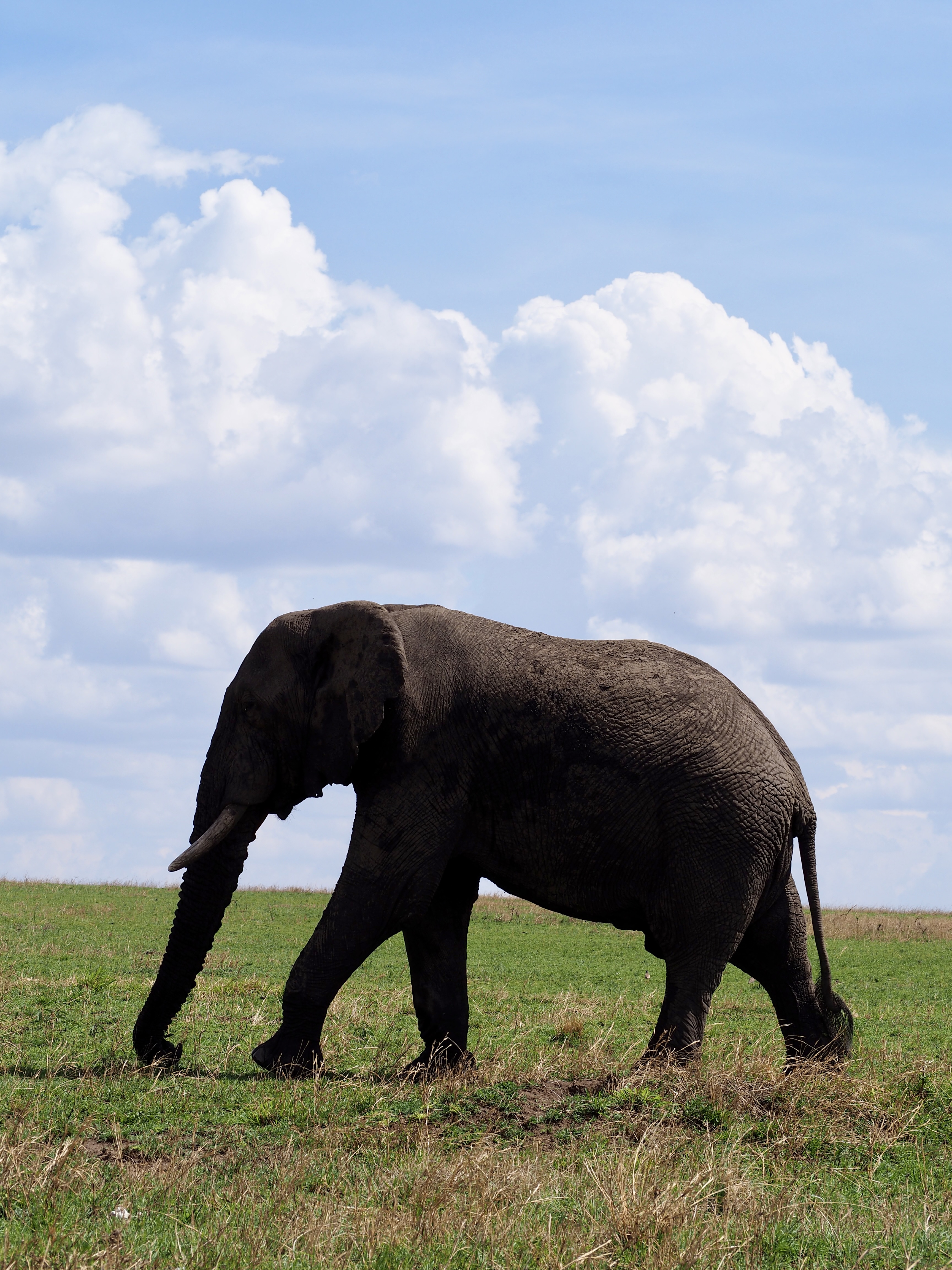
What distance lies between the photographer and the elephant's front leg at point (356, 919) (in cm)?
1162

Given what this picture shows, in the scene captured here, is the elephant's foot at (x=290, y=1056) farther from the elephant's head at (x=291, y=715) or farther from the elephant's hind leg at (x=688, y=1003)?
the elephant's hind leg at (x=688, y=1003)

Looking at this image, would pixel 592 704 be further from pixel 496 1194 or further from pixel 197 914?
pixel 496 1194

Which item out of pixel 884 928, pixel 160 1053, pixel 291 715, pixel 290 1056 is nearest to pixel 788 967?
pixel 290 1056

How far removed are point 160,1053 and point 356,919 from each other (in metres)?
2.34

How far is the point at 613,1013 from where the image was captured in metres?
17.7

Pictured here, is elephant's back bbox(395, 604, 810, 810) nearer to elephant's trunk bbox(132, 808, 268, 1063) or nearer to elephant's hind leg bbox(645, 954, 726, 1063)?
elephant's hind leg bbox(645, 954, 726, 1063)

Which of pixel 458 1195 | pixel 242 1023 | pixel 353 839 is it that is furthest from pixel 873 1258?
pixel 242 1023

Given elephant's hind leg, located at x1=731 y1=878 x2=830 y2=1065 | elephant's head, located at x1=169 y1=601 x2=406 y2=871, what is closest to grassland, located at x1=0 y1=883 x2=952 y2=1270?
elephant's hind leg, located at x1=731 y1=878 x2=830 y2=1065

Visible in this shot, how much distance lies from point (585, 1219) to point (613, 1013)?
35.1 ft

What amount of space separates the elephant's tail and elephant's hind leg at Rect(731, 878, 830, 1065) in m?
0.08

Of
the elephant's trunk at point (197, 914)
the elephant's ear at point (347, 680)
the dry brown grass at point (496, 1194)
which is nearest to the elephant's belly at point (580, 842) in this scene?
the elephant's ear at point (347, 680)

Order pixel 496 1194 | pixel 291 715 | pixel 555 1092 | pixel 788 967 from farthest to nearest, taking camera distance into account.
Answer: pixel 788 967 < pixel 291 715 < pixel 555 1092 < pixel 496 1194

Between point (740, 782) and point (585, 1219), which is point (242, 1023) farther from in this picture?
point (585, 1219)

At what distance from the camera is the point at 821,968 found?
40.6 ft
